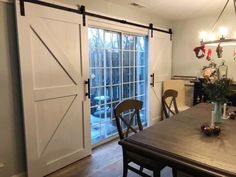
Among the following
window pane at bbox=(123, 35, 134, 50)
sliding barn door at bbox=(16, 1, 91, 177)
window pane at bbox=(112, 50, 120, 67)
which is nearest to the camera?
sliding barn door at bbox=(16, 1, 91, 177)

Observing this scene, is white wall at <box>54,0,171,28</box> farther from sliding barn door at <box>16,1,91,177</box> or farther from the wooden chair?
the wooden chair

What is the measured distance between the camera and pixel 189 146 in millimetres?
1520

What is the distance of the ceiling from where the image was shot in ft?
10.3

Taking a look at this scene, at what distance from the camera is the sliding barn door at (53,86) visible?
2183 millimetres

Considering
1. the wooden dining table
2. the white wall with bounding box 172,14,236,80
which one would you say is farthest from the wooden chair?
the wooden dining table

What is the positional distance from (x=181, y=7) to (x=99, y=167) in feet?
9.29

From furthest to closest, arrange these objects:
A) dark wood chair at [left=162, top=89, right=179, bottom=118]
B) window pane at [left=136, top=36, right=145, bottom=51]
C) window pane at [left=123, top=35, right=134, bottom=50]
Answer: window pane at [left=136, top=36, right=145, bottom=51]
window pane at [left=123, top=35, right=134, bottom=50]
dark wood chair at [left=162, top=89, right=179, bottom=118]

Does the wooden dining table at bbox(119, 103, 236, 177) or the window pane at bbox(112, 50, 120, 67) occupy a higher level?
the window pane at bbox(112, 50, 120, 67)

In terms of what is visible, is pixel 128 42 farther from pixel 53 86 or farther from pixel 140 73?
pixel 53 86

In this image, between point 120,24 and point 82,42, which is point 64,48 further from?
point 120,24

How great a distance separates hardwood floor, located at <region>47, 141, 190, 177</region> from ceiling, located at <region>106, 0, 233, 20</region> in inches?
90.0

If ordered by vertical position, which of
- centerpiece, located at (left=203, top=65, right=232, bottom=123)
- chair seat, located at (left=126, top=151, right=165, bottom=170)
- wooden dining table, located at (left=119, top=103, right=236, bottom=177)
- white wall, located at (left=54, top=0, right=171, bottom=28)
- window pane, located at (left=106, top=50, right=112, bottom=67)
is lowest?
chair seat, located at (left=126, top=151, right=165, bottom=170)

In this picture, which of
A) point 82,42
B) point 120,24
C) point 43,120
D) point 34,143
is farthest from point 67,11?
point 34,143

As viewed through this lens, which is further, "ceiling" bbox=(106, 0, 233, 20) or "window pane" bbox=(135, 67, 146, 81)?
"window pane" bbox=(135, 67, 146, 81)
